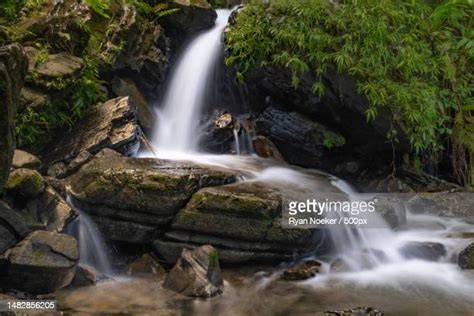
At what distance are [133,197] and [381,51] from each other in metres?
5.13

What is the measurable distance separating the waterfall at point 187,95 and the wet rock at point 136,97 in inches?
10.4

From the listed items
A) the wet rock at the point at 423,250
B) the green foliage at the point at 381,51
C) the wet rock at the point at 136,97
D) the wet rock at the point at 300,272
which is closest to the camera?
the wet rock at the point at 300,272

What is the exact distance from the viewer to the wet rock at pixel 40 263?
14.7 ft

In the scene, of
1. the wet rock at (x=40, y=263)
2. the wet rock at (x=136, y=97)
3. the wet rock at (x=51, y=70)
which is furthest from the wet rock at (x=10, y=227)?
the wet rock at (x=136, y=97)

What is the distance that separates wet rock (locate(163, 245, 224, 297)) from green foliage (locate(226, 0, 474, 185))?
406 cm

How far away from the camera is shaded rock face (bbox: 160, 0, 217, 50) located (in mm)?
9664

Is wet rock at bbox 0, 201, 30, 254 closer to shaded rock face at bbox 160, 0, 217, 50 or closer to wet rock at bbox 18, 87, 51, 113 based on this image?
wet rock at bbox 18, 87, 51, 113

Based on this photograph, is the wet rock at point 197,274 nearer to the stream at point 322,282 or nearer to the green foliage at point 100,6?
the stream at point 322,282

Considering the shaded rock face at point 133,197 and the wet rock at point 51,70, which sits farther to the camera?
the wet rock at point 51,70

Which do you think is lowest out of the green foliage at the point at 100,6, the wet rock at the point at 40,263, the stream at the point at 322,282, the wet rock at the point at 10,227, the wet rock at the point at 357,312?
the stream at the point at 322,282

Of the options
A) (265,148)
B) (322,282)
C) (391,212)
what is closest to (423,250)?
(391,212)

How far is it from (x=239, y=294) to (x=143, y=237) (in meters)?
1.45

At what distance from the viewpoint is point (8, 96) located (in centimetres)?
443

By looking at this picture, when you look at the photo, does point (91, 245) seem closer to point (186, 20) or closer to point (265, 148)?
point (265, 148)
